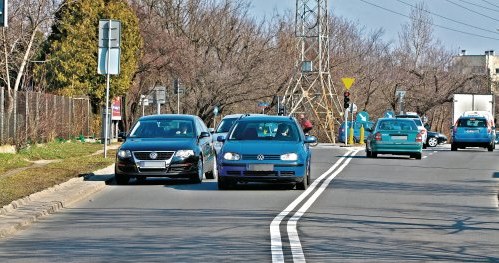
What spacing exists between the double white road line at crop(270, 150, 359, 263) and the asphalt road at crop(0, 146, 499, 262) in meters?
0.01

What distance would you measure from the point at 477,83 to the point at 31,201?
90.2 m

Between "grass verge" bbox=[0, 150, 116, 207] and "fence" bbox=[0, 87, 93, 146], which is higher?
"fence" bbox=[0, 87, 93, 146]

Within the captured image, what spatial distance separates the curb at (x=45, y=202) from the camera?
1491cm

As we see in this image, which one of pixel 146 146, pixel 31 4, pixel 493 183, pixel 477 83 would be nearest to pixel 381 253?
pixel 146 146

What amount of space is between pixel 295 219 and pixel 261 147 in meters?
6.32

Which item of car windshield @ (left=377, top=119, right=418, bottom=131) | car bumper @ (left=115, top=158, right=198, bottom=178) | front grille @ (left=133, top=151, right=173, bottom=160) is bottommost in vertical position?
car bumper @ (left=115, top=158, right=198, bottom=178)

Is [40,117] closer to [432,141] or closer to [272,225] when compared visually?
[432,141]

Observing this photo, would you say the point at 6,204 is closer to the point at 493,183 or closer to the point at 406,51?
the point at 493,183

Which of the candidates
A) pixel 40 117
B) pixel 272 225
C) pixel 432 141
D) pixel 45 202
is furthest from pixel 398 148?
pixel 272 225

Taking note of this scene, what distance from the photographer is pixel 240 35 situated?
71.1m

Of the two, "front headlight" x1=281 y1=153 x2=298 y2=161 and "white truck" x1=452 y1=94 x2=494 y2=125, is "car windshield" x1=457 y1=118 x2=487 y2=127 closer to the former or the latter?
"white truck" x1=452 y1=94 x2=494 y2=125

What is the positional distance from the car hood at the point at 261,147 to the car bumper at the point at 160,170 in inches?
52.5

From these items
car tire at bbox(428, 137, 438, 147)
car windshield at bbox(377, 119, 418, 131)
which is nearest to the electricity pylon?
car tire at bbox(428, 137, 438, 147)

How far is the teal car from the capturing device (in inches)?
1490
